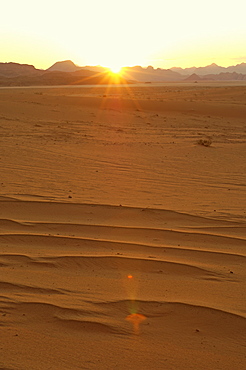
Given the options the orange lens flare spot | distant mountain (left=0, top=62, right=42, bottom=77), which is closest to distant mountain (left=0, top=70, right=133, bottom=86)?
distant mountain (left=0, top=62, right=42, bottom=77)

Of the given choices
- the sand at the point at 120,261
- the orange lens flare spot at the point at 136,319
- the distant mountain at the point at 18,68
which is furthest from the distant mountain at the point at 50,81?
the orange lens flare spot at the point at 136,319

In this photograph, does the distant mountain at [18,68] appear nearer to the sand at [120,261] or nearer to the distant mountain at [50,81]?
the distant mountain at [50,81]

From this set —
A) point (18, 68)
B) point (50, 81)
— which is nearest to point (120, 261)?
point (50, 81)

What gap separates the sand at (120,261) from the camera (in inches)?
101

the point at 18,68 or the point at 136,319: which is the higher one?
the point at 18,68

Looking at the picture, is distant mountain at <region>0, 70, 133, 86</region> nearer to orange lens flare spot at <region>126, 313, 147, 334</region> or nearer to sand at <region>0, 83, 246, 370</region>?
sand at <region>0, 83, 246, 370</region>

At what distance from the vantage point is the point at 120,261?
12.3ft

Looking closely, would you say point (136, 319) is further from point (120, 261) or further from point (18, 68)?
point (18, 68)

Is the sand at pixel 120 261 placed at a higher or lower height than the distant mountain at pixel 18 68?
lower

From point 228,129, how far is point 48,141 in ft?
24.8

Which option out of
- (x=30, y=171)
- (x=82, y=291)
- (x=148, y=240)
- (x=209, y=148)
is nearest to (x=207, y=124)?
→ (x=209, y=148)

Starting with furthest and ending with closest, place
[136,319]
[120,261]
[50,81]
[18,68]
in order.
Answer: [18,68] < [50,81] < [120,261] < [136,319]

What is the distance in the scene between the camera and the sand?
2.57 metres

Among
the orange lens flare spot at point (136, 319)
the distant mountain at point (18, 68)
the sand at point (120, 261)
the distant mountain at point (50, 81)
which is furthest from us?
the distant mountain at point (18, 68)
